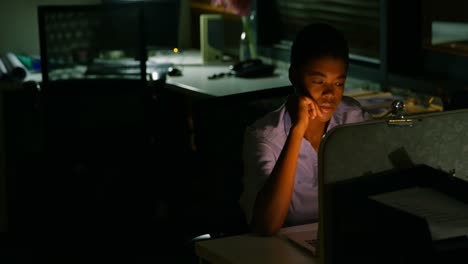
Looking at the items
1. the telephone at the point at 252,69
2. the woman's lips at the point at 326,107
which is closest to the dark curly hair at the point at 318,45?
the woman's lips at the point at 326,107

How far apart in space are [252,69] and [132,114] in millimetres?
664

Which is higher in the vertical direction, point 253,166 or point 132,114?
point 253,166

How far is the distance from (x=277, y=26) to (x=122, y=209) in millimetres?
1412

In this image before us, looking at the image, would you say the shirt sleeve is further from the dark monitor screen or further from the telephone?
the dark monitor screen

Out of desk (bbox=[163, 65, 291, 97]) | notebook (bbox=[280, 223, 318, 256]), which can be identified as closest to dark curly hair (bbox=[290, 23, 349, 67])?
notebook (bbox=[280, 223, 318, 256])

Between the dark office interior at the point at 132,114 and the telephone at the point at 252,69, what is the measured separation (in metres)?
0.28

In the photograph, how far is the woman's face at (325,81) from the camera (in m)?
2.04

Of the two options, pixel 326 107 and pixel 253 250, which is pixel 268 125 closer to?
pixel 326 107

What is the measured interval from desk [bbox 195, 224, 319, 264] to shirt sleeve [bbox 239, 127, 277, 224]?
136 mm

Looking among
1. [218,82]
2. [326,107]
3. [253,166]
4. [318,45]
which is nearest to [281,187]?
[253,166]

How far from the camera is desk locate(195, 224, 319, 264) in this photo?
1.76 meters

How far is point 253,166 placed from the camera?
6.76ft

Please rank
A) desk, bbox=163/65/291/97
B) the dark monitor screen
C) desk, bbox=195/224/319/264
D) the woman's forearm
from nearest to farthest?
desk, bbox=195/224/319/264 → the woman's forearm → desk, bbox=163/65/291/97 → the dark monitor screen

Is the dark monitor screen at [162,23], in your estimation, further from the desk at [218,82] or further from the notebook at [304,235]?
the notebook at [304,235]
